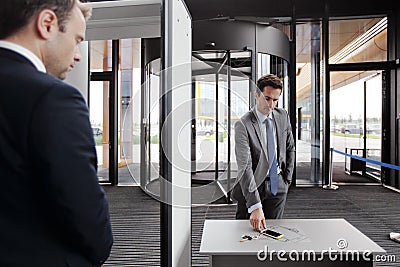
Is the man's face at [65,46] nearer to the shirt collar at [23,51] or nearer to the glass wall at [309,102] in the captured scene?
the shirt collar at [23,51]

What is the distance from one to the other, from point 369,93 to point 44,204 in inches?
294

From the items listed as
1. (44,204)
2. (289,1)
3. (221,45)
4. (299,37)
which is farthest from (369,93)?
(44,204)

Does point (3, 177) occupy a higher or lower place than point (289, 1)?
lower

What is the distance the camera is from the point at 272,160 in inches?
86.7

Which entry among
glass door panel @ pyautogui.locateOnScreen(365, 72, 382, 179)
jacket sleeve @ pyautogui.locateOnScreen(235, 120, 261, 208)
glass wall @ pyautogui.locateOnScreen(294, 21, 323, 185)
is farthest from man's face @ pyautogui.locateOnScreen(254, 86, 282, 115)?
glass door panel @ pyautogui.locateOnScreen(365, 72, 382, 179)

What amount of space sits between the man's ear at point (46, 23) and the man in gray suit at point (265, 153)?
5.01 feet

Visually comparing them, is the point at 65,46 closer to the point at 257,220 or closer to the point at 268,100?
the point at 257,220

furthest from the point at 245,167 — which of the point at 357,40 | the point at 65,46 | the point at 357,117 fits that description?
the point at 357,40

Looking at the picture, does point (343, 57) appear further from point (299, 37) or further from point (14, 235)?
point (14, 235)

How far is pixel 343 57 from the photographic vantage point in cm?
697

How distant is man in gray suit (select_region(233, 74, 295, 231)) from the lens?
6.98ft

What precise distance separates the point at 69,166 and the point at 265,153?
1685 mm

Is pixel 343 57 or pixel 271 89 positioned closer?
pixel 271 89

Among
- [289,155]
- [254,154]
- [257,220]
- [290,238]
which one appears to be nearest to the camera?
[290,238]
